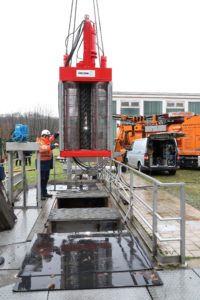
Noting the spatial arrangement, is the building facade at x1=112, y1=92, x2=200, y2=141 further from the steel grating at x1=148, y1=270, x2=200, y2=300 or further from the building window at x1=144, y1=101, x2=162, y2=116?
the steel grating at x1=148, y1=270, x2=200, y2=300

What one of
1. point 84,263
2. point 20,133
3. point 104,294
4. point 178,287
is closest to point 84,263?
point 84,263

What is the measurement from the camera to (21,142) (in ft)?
25.0

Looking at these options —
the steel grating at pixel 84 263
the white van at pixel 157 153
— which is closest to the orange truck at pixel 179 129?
the white van at pixel 157 153

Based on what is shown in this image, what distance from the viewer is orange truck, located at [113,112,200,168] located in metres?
18.0

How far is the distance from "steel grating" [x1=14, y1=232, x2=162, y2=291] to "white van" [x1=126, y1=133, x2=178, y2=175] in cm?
1029

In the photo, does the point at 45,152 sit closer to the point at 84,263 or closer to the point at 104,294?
the point at 84,263

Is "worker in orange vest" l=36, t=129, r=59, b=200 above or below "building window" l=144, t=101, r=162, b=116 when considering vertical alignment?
below

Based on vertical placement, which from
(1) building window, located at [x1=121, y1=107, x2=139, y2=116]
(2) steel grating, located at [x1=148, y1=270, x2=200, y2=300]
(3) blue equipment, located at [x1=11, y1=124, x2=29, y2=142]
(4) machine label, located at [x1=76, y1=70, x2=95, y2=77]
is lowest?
(2) steel grating, located at [x1=148, y1=270, x2=200, y2=300]

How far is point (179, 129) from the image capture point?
18.5m

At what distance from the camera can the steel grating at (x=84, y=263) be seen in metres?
3.93

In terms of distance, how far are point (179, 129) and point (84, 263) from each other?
49.3 ft

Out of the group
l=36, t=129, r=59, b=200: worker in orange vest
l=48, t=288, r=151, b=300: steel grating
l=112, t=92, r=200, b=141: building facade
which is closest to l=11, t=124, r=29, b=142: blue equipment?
l=36, t=129, r=59, b=200: worker in orange vest

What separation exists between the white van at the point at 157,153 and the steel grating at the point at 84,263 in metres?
10.3

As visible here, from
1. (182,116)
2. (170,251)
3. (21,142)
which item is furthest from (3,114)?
(170,251)
